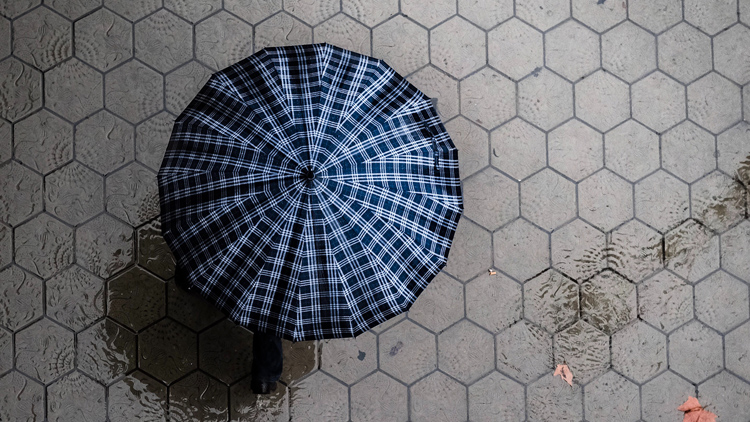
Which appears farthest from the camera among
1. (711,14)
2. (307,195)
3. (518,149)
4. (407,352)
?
(711,14)

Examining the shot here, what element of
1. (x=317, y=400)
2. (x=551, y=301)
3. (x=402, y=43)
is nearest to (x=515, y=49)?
(x=402, y=43)

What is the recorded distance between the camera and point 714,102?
12.2 feet

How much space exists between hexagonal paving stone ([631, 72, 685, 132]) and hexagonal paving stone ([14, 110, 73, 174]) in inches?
121

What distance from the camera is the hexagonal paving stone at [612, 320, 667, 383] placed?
11.8ft

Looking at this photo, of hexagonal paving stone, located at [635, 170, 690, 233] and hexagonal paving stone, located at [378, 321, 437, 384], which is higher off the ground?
hexagonal paving stone, located at [635, 170, 690, 233]

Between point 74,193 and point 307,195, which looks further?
point 74,193

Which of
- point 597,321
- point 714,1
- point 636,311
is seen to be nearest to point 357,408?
point 597,321

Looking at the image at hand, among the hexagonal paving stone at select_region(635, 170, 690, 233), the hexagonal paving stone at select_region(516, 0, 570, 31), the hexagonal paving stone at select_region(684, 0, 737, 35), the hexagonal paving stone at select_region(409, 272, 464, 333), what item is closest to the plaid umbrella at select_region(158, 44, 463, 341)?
the hexagonal paving stone at select_region(409, 272, 464, 333)

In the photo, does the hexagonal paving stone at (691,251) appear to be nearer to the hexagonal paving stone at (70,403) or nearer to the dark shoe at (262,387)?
the dark shoe at (262,387)

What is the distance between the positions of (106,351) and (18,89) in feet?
4.82

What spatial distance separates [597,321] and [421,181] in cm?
162

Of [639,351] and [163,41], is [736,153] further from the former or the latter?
[163,41]

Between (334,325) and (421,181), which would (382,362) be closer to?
(334,325)

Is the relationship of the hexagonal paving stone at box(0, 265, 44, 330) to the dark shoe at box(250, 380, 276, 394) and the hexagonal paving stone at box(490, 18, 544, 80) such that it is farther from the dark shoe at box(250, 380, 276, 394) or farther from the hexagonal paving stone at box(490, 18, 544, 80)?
the hexagonal paving stone at box(490, 18, 544, 80)
